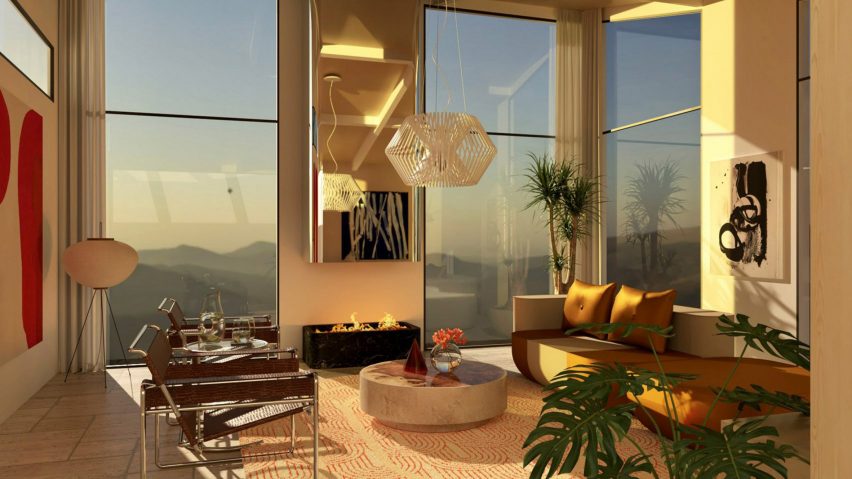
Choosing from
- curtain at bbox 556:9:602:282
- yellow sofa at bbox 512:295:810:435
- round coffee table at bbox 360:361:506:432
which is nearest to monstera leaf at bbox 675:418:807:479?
yellow sofa at bbox 512:295:810:435

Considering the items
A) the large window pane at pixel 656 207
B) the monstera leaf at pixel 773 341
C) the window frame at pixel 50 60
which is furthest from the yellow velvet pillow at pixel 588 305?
the window frame at pixel 50 60

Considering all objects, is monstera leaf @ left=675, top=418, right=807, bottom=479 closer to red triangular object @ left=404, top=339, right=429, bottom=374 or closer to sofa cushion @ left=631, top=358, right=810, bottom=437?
sofa cushion @ left=631, top=358, right=810, bottom=437

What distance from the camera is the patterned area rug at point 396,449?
141 inches

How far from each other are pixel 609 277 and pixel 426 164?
4.27 m

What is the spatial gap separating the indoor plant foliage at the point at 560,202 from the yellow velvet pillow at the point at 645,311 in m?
2.21

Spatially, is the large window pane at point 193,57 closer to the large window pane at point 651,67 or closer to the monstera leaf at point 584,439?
the large window pane at point 651,67

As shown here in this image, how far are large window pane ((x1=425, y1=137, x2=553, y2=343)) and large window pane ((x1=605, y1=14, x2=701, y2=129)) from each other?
107cm

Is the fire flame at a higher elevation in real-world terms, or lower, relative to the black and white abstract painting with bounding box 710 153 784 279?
lower

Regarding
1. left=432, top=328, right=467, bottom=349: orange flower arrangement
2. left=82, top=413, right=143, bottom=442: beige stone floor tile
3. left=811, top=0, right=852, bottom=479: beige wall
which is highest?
left=811, top=0, right=852, bottom=479: beige wall

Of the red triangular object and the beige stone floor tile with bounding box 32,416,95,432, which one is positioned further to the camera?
the red triangular object

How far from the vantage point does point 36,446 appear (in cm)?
408

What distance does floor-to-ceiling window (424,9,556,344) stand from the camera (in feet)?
25.3

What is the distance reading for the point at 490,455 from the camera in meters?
3.84

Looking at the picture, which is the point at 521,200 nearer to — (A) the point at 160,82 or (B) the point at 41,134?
(A) the point at 160,82
